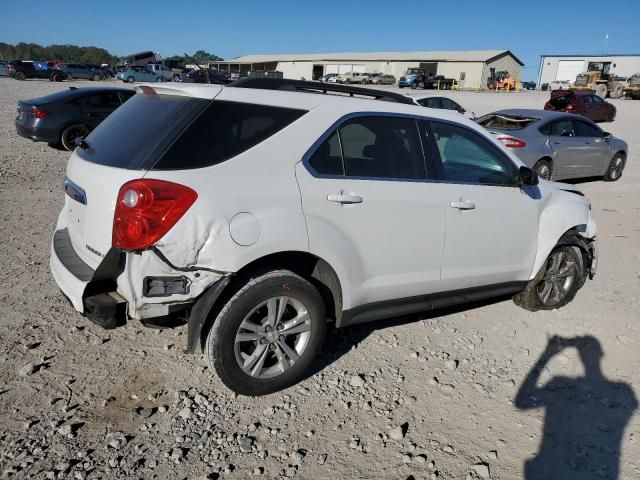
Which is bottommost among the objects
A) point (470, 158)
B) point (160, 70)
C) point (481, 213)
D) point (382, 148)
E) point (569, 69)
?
point (481, 213)

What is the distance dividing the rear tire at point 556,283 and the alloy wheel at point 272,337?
2320mm

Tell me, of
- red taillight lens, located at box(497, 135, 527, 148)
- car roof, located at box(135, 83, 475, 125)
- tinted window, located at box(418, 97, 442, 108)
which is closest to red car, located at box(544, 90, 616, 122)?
tinted window, located at box(418, 97, 442, 108)

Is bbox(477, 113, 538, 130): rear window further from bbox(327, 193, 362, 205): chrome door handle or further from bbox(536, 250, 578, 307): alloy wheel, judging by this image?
bbox(327, 193, 362, 205): chrome door handle

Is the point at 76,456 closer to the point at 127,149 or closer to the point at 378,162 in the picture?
the point at 127,149

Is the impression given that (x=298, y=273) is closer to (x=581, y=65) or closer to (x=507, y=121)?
(x=507, y=121)

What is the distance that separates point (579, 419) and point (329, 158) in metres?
2.22

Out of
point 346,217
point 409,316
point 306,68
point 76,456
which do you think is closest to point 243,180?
point 346,217

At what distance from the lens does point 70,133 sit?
11.4m

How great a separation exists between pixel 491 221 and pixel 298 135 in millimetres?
1713

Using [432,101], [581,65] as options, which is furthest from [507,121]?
[581,65]

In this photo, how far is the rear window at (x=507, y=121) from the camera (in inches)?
402

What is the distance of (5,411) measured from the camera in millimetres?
2893

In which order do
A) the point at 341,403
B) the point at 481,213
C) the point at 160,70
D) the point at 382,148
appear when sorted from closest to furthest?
the point at 341,403 → the point at 382,148 → the point at 481,213 → the point at 160,70

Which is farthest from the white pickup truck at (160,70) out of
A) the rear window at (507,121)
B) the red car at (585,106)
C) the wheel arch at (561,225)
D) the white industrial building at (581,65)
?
the wheel arch at (561,225)
